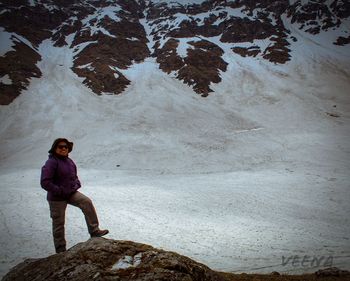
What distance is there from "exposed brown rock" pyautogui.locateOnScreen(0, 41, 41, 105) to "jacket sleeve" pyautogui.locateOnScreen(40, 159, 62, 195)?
45314 millimetres

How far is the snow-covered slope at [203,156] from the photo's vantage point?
11070mm

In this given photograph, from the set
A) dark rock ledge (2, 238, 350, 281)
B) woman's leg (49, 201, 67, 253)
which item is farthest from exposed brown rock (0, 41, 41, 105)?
dark rock ledge (2, 238, 350, 281)

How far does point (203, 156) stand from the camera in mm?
30906

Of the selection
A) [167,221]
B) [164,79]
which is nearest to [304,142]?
[167,221]

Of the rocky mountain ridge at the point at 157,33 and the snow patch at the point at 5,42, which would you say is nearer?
the rocky mountain ridge at the point at 157,33

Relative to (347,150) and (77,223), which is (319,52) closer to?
(347,150)

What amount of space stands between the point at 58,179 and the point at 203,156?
1000 inches

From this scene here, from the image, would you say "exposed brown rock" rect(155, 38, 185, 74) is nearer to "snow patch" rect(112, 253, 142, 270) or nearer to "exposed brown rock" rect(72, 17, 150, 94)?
"exposed brown rock" rect(72, 17, 150, 94)

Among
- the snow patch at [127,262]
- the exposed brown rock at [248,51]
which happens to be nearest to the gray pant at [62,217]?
the snow patch at [127,262]

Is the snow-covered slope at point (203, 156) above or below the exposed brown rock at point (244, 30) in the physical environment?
below

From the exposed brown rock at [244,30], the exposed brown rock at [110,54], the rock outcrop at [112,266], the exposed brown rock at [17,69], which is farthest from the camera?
the exposed brown rock at [244,30]

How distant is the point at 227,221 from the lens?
1343 centimetres

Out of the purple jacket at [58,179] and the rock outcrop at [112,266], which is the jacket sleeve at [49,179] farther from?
the rock outcrop at [112,266]

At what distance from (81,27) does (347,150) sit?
6987 centimetres
